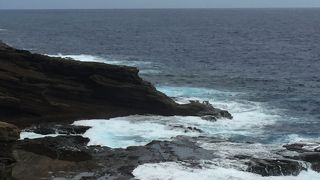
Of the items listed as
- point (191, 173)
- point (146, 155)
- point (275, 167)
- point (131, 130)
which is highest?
point (131, 130)

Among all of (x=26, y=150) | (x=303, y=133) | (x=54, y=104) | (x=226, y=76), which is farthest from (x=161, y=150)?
(x=226, y=76)

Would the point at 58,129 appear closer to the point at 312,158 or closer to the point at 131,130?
the point at 131,130

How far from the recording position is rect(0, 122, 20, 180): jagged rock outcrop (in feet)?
75.2

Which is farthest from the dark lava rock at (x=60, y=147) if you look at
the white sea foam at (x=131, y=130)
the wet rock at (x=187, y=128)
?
the wet rock at (x=187, y=128)

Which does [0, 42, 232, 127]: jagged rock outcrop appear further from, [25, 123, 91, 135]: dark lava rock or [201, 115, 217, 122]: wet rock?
[25, 123, 91, 135]: dark lava rock

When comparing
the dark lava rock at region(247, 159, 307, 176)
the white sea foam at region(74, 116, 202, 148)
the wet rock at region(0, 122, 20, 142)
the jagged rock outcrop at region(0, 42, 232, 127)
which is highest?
the jagged rock outcrop at region(0, 42, 232, 127)

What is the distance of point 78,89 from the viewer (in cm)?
4219

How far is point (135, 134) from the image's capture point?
37.9m

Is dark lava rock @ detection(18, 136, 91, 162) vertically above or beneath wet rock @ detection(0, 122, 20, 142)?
beneath

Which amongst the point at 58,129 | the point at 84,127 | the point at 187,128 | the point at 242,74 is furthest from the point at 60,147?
the point at 242,74

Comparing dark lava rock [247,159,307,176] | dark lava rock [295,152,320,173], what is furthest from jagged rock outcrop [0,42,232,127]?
dark lava rock [247,159,307,176]

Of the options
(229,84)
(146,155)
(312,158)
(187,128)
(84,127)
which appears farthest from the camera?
(229,84)

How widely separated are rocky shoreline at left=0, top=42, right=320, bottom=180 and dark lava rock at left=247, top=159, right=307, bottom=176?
53 mm

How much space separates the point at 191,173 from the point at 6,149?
10306mm
